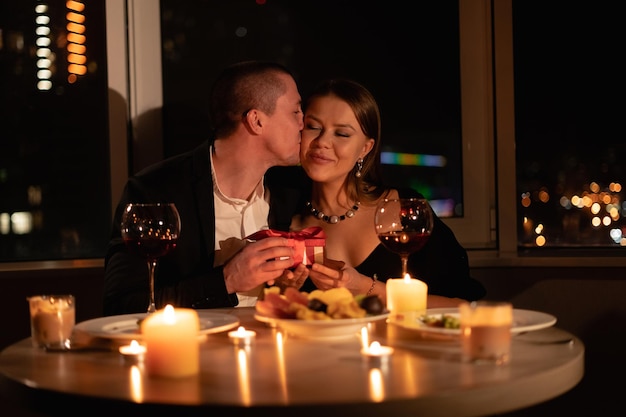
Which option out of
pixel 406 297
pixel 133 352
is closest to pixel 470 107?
pixel 406 297

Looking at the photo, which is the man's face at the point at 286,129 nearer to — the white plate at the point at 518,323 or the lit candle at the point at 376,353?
the white plate at the point at 518,323

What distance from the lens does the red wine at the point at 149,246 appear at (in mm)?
1722

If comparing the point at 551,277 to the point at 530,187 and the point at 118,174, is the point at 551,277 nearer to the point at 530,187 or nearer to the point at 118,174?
the point at 530,187

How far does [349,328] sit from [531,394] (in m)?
0.44

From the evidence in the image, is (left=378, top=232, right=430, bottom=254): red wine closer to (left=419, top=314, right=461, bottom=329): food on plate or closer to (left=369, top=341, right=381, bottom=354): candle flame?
(left=419, top=314, right=461, bottom=329): food on plate

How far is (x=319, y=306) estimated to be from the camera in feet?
4.94

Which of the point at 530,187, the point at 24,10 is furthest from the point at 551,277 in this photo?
the point at 24,10

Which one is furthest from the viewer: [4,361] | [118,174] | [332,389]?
[118,174]

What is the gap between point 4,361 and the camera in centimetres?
139

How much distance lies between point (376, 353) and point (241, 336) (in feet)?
1.06

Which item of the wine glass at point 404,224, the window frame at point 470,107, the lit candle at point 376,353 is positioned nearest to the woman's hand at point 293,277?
the wine glass at point 404,224

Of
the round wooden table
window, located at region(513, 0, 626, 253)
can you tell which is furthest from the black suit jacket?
window, located at region(513, 0, 626, 253)

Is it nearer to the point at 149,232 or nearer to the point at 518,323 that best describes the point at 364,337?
the point at 518,323

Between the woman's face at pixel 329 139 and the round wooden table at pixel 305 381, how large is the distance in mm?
1062
